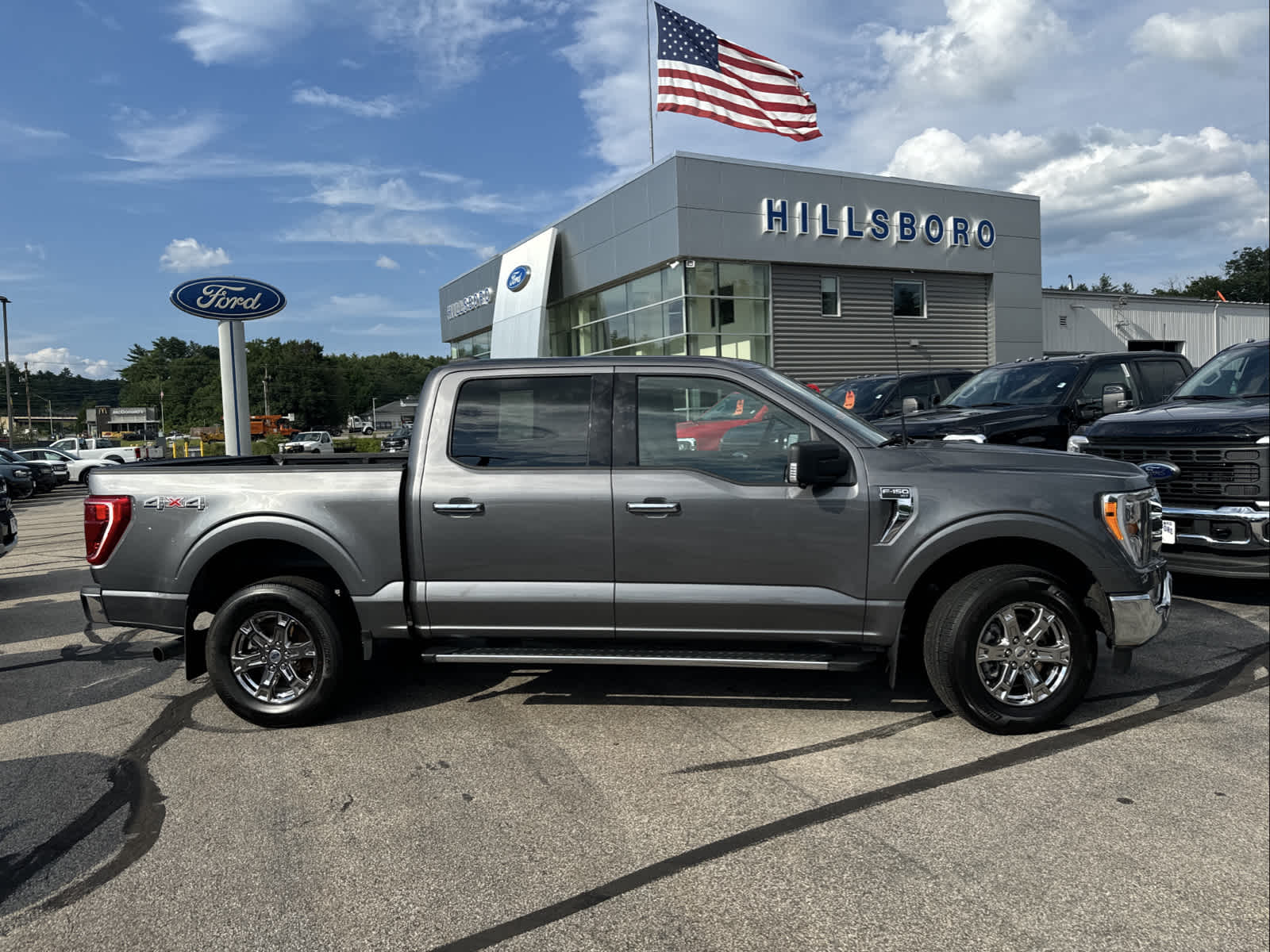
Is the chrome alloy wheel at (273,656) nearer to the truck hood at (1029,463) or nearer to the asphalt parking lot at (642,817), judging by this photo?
the asphalt parking lot at (642,817)

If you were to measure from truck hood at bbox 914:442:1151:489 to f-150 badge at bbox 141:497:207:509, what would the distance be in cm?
356

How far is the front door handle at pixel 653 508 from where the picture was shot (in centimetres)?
423

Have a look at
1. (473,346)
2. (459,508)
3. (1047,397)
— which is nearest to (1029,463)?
(459,508)

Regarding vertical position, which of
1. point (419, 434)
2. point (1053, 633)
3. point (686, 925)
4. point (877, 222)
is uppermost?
point (877, 222)

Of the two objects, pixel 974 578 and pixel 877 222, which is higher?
pixel 877 222

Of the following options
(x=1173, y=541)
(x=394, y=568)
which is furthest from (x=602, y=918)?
(x=1173, y=541)

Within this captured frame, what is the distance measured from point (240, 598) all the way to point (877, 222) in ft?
81.3

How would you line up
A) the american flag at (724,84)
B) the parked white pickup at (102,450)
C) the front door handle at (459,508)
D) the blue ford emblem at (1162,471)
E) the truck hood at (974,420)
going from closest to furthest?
1. the front door handle at (459,508)
2. the blue ford emblem at (1162,471)
3. the truck hood at (974,420)
4. the american flag at (724,84)
5. the parked white pickup at (102,450)

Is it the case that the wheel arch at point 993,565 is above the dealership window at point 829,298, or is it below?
below

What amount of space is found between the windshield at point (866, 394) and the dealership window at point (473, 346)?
86.6 feet

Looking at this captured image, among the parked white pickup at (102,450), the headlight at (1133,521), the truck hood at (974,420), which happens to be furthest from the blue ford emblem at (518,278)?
the headlight at (1133,521)

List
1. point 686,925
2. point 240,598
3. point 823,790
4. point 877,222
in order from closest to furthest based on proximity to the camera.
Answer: point 686,925
point 823,790
point 240,598
point 877,222

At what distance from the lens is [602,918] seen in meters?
2.78

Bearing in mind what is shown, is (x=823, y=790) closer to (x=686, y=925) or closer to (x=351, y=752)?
(x=686, y=925)
